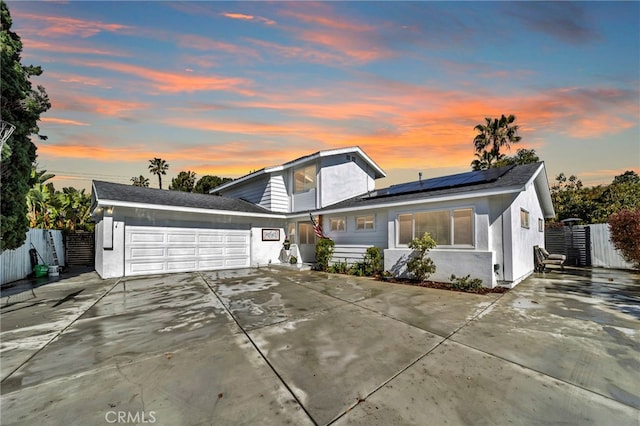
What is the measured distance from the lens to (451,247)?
8.07 m

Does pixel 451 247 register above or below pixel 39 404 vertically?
above

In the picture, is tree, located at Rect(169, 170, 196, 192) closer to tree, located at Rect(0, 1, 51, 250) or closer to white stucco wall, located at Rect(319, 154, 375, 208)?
tree, located at Rect(0, 1, 51, 250)

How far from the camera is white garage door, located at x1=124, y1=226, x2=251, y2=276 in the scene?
10062 millimetres

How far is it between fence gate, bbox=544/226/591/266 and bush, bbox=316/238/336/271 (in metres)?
12.3

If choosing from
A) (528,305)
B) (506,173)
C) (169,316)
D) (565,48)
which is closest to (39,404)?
(169,316)

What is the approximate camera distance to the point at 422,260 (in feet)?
27.3

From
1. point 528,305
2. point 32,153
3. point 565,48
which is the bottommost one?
point 528,305

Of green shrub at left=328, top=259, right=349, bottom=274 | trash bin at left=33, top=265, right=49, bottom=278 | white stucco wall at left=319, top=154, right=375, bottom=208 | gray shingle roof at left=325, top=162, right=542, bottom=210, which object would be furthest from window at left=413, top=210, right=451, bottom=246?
trash bin at left=33, top=265, right=49, bottom=278

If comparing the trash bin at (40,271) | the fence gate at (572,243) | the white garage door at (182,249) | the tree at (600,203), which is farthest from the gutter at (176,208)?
the tree at (600,203)

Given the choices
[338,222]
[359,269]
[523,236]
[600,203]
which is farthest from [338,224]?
[600,203]

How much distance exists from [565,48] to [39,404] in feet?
46.6

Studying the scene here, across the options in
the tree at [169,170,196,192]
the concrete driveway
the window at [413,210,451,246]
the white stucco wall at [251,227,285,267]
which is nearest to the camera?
the concrete driveway

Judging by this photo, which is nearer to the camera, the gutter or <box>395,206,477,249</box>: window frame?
<box>395,206,477,249</box>: window frame

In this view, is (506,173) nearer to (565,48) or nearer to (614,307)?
(565,48)
